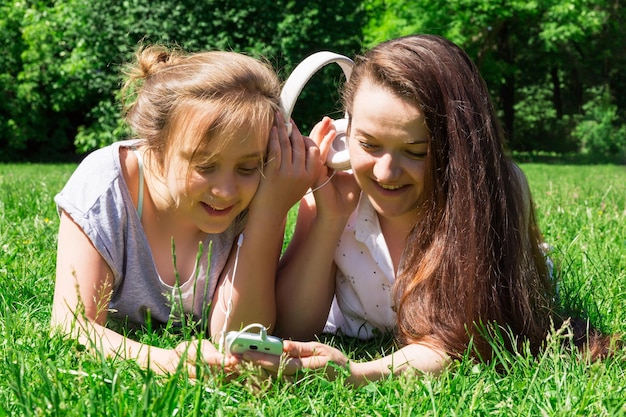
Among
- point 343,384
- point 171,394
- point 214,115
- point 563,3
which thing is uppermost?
point 563,3

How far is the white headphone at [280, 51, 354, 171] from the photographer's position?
278 centimetres

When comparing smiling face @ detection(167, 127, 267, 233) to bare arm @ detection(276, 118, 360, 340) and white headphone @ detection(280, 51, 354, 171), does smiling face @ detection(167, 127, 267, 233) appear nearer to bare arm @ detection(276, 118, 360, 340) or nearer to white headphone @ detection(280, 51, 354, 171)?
white headphone @ detection(280, 51, 354, 171)

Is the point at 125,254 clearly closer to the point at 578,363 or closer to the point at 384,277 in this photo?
the point at 384,277

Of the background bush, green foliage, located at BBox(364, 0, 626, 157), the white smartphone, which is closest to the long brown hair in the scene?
the white smartphone

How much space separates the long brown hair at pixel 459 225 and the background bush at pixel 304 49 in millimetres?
1522

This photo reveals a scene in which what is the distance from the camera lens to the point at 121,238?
270cm

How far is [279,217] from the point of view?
277cm

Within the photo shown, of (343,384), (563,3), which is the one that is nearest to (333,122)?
(343,384)

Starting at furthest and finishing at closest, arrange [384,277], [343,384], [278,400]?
[384,277] → [343,384] → [278,400]

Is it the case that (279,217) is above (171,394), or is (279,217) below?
above

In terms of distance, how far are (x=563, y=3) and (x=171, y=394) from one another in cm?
2185

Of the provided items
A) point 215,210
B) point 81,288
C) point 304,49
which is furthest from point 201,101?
point 304,49

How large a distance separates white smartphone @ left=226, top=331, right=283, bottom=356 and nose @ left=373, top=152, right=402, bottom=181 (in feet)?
2.54

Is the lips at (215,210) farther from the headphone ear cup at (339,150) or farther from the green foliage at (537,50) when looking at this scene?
the green foliage at (537,50)
